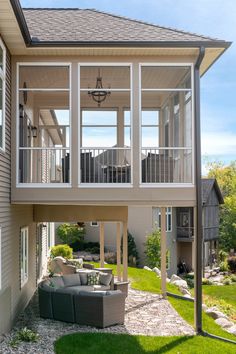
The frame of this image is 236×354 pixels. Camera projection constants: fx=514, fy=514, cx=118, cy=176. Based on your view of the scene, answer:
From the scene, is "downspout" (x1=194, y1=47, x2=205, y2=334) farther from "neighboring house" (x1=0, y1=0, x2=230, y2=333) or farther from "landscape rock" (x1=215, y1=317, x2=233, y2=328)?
"landscape rock" (x1=215, y1=317, x2=233, y2=328)

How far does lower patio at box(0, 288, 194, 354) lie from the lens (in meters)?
10.4

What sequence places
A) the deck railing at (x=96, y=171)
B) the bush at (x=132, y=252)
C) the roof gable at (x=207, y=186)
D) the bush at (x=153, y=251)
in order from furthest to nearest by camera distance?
the roof gable at (x=207, y=186) < the bush at (x=132, y=252) < the bush at (x=153, y=251) < the deck railing at (x=96, y=171)

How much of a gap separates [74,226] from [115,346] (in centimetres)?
2402

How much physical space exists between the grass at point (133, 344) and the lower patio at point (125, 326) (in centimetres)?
35

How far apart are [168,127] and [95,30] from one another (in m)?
4.38

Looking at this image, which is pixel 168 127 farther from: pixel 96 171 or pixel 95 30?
pixel 95 30

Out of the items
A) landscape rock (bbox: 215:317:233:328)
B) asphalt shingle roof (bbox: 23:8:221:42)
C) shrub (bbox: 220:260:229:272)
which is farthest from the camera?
shrub (bbox: 220:260:229:272)

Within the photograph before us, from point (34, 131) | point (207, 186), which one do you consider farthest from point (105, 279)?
point (207, 186)

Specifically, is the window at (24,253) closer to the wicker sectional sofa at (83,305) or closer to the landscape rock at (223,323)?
the wicker sectional sofa at (83,305)

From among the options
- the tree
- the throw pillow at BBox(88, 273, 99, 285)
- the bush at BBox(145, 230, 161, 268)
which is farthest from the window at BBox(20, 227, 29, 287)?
the tree

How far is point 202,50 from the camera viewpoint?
11.6 metres

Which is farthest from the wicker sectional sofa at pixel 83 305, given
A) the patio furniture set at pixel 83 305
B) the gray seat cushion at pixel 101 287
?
the gray seat cushion at pixel 101 287

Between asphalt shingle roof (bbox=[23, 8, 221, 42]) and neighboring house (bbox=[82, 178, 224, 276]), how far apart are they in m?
21.8

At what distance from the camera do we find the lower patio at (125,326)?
1041 cm
